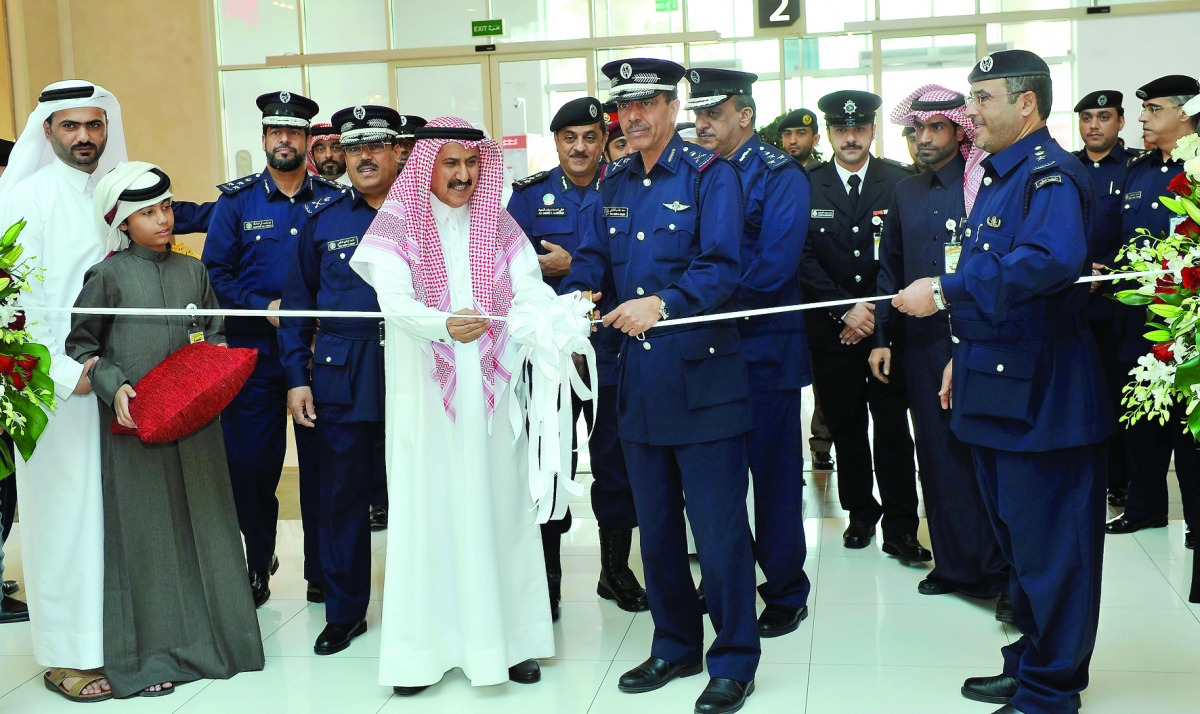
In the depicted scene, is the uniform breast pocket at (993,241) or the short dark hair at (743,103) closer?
the uniform breast pocket at (993,241)

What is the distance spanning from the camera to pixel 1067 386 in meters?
2.99

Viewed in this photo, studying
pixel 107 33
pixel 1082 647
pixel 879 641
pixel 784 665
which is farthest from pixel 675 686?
pixel 107 33

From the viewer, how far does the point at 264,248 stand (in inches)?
179

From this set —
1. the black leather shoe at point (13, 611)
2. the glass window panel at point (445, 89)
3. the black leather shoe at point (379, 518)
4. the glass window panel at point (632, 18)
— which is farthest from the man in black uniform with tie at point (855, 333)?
the glass window panel at point (445, 89)

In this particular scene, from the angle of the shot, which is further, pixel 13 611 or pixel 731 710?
pixel 13 611

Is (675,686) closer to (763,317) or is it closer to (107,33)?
(763,317)

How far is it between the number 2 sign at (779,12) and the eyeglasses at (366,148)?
267 inches

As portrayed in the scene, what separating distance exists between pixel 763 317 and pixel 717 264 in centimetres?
96

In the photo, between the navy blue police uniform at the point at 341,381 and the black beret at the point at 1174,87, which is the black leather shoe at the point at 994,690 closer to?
the navy blue police uniform at the point at 341,381

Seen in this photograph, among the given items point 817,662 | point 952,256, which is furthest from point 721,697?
point 952,256

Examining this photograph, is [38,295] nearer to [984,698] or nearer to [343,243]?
[343,243]

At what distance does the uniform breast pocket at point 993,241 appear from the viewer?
3012 mm

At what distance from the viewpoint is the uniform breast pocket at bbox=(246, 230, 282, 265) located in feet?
14.9

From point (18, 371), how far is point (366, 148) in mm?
1454
